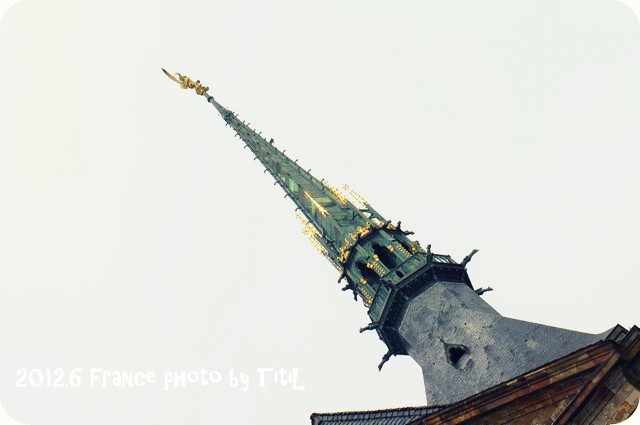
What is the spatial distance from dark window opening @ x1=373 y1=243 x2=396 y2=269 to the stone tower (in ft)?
0.20

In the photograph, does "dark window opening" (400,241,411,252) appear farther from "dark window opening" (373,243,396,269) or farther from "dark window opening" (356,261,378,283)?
"dark window opening" (356,261,378,283)

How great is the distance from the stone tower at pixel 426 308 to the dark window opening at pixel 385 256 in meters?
0.06

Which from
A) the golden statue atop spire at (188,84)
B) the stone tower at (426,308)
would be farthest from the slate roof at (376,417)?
the golden statue atop spire at (188,84)

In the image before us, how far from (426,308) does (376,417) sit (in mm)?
8415

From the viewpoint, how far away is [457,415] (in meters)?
22.0

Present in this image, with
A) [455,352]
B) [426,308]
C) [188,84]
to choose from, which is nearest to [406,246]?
[426,308]

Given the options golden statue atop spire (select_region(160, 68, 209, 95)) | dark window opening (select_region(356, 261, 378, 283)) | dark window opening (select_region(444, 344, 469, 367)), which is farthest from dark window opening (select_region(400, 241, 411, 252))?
golden statue atop spire (select_region(160, 68, 209, 95))

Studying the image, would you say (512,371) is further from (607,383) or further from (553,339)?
(607,383)

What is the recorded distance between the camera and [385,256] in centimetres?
3972

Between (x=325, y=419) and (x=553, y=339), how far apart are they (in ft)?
34.0

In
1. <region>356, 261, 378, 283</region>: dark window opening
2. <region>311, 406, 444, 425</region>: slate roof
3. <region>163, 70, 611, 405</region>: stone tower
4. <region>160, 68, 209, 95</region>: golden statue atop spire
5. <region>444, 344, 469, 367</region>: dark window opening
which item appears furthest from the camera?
<region>160, 68, 209, 95</region>: golden statue atop spire

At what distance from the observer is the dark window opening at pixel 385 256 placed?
39.3m

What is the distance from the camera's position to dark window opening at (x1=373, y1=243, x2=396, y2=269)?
129 feet

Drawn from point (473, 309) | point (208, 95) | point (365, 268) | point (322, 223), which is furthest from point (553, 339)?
point (208, 95)
